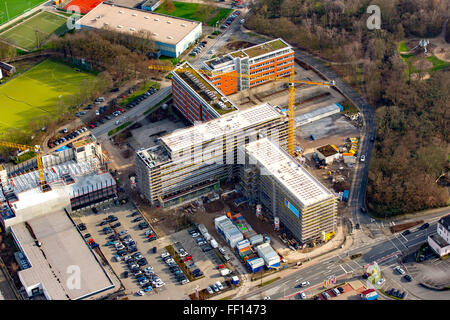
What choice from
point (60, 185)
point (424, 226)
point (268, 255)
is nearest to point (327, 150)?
point (424, 226)

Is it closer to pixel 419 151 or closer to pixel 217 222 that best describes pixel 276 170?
pixel 217 222

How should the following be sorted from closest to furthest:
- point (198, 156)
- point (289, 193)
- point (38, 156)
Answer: point (289, 193)
point (198, 156)
point (38, 156)

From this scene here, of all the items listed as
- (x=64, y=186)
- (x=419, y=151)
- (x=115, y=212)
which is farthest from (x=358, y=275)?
(x=64, y=186)

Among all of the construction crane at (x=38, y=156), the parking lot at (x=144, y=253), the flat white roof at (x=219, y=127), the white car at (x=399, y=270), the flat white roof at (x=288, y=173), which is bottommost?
the parking lot at (x=144, y=253)

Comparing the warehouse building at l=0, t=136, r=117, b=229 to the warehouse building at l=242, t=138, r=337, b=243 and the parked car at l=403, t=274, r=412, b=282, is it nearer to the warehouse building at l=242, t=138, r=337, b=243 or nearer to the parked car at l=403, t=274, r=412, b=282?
the warehouse building at l=242, t=138, r=337, b=243

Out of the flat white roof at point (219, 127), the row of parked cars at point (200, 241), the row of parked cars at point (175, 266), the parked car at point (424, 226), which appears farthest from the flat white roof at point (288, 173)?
the row of parked cars at point (175, 266)

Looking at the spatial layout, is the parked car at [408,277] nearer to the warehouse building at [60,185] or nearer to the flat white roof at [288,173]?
the flat white roof at [288,173]

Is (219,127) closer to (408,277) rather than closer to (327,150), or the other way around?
(327,150)
